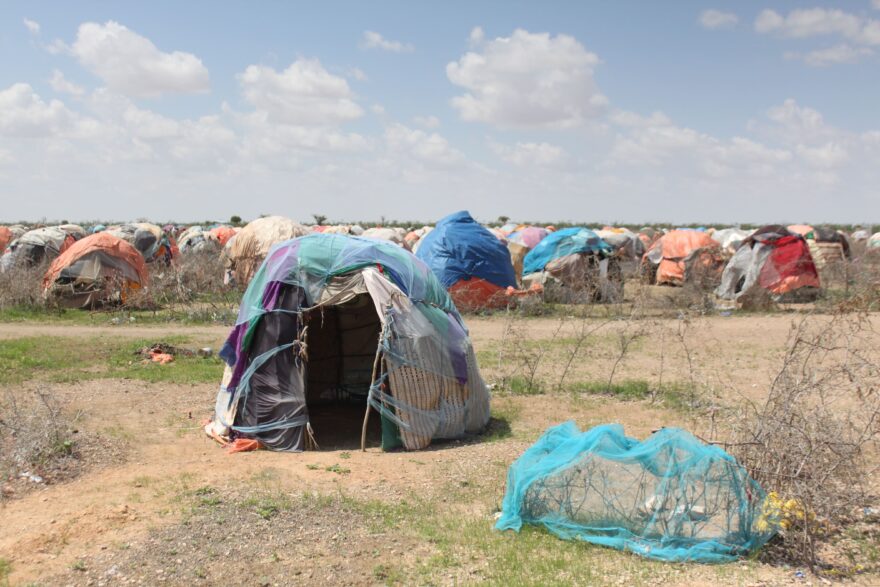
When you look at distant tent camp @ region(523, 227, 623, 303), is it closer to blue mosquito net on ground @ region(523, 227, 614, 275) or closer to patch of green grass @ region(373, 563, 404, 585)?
blue mosquito net on ground @ region(523, 227, 614, 275)

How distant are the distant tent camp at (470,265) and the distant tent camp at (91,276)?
8.16 meters

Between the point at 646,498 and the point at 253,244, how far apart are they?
19.5 meters

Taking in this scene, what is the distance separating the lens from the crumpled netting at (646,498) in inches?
235

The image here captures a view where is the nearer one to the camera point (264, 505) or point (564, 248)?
point (264, 505)

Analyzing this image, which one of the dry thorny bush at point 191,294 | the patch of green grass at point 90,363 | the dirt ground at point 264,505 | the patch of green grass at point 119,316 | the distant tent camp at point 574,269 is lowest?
the dirt ground at point 264,505

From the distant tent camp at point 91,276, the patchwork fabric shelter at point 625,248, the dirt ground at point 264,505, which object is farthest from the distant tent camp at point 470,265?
the dirt ground at point 264,505

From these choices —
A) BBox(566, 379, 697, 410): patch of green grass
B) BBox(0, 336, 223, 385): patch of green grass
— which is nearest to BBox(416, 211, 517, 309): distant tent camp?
BBox(0, 336, 223, 385): patch of green grass

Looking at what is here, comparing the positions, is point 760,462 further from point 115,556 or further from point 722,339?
point 722,339

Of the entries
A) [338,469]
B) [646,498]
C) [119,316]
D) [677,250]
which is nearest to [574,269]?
[677,250]

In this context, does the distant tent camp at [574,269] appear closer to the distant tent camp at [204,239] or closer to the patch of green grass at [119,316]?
the patch of green grass at [119,316]

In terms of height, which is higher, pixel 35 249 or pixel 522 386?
pixel 35 249

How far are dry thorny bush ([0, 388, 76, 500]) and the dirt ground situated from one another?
31cm

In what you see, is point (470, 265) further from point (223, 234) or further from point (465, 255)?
point (223, 234)

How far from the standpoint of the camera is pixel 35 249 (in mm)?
25328
